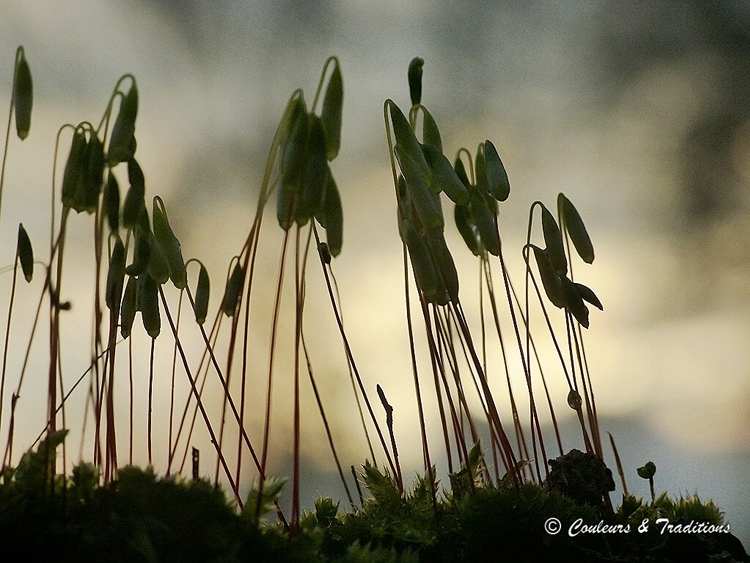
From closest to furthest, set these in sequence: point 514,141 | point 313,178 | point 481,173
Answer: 1. point 313,178
2. point 481,173
3. point 514,141

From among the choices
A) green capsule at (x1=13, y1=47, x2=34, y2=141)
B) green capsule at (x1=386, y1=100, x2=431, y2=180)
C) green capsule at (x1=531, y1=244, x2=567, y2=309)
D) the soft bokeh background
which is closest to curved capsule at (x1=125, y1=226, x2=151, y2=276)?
green capsule at (x1=13, y1=47, x2=34, y2=141)

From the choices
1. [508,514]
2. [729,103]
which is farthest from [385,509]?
[729,103]

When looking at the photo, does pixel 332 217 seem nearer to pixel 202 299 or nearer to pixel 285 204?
pixel 285 204

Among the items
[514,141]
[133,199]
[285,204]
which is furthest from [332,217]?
[514,141]

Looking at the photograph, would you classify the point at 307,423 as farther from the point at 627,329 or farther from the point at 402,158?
the point at 402,158

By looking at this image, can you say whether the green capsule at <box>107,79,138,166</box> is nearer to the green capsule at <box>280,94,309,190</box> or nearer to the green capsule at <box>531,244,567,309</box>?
the green capsule at <box>280,94,309,190</box>

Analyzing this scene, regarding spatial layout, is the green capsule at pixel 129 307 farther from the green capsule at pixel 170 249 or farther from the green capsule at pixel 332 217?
the green capsule at pixel 332 217
